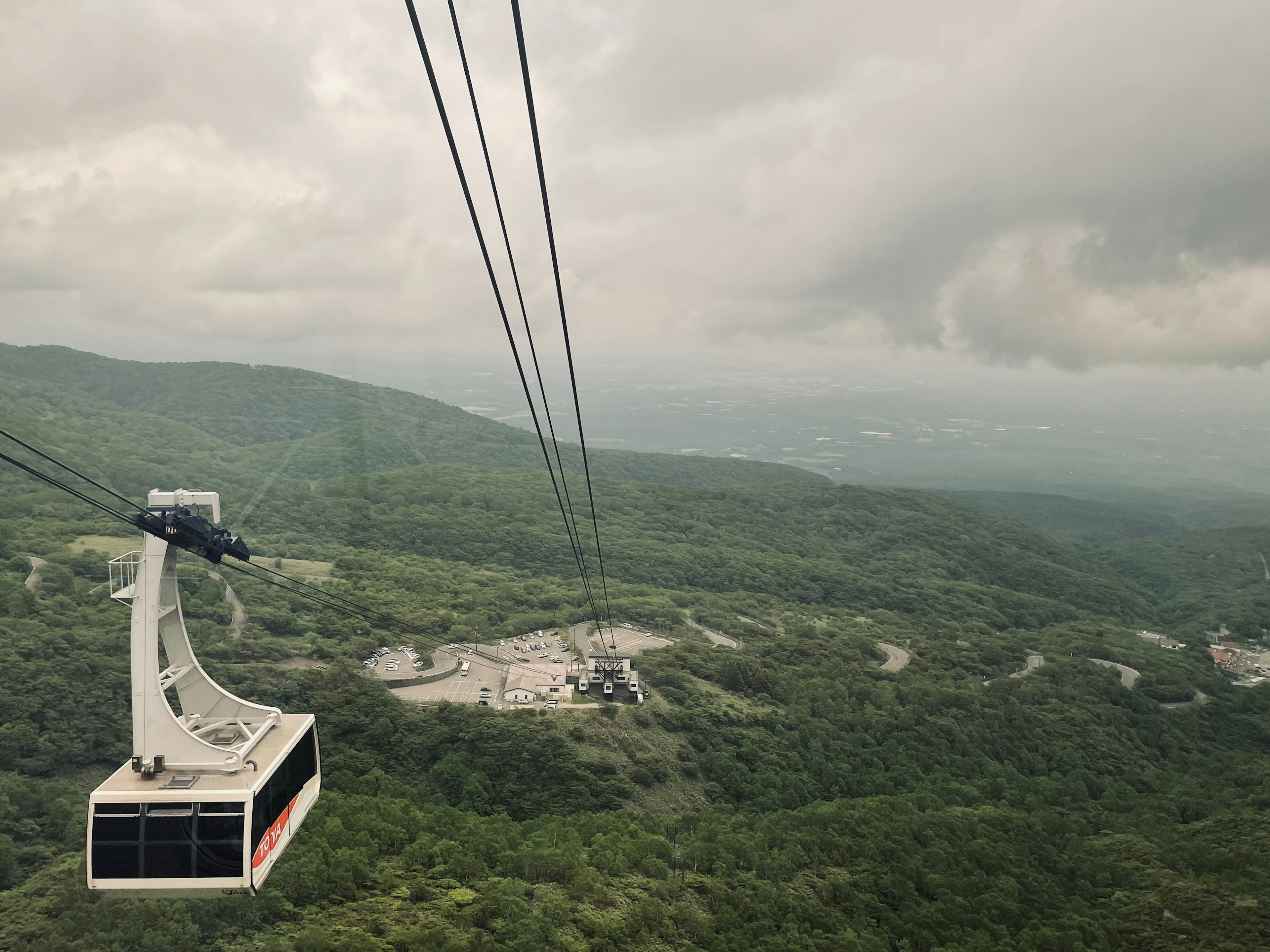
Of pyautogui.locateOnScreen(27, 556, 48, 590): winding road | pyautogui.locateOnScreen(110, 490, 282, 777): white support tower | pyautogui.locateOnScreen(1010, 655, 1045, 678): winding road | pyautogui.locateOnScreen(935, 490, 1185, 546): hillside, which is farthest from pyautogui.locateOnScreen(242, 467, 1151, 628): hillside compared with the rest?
pyautogui.locateOnScreen(110, 490, 282, 777): white support tower

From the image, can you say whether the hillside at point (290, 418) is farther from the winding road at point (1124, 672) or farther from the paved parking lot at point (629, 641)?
the winding road at point (1124, 672)

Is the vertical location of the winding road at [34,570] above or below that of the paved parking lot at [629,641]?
above

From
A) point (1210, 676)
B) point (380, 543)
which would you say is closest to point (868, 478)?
point (1210, 676)

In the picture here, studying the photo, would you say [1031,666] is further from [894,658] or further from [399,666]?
[399,666]

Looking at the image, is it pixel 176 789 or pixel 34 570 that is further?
pixel 34 570

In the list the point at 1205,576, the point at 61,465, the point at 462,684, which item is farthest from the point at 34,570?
the point at 1205,576

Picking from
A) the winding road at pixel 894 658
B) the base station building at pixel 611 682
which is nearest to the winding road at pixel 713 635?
the winding road at pixel 894 658

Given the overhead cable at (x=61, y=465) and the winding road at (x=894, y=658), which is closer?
the overhead cable at (x=61, y=465)
